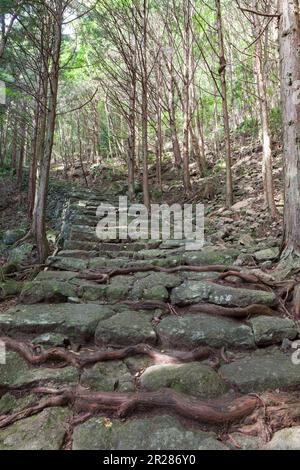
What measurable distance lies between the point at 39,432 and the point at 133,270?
266 cm

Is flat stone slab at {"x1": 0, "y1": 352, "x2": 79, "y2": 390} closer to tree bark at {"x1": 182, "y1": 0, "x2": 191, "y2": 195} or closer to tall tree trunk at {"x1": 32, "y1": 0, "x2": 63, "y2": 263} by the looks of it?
tall tree trunk at {"x1": 32, "y1": 0, "x2": 63, "y2": 263}

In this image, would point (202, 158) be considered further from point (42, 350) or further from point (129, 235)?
point (42, 350)

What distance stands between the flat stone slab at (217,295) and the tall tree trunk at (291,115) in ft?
2.92

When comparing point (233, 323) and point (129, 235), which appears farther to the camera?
point (129, 235)

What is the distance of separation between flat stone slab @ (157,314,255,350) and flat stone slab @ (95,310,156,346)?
12cm

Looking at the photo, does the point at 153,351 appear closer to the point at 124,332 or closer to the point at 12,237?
the point at 124,332

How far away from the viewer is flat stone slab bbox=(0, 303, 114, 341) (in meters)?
3.35

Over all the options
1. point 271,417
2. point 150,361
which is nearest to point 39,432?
point 150,361

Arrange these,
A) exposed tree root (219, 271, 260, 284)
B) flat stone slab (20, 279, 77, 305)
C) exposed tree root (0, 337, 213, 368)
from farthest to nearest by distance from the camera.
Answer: flat stone slab (20, 279, 77, 305) → exposed tree root (219, 271, 260, 284) → exposed tree root (0, 337, 213, 368)

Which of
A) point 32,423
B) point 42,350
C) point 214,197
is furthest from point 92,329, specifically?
point 214,197

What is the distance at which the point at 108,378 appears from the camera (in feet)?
9.09

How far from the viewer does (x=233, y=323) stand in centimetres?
330

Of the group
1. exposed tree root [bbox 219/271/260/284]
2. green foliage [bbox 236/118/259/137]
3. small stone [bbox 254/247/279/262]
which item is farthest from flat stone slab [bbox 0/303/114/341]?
green foliage [bbox 236/118/259/137]
